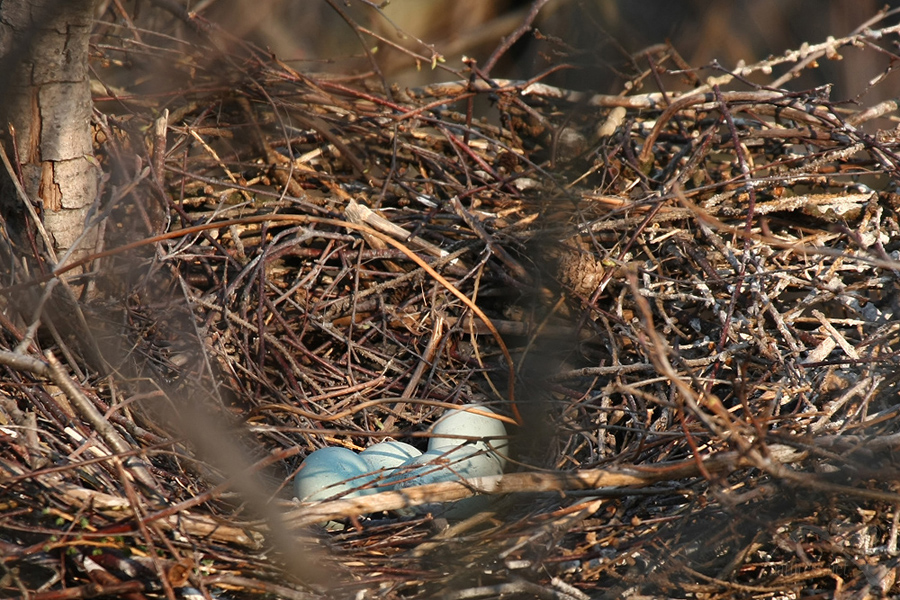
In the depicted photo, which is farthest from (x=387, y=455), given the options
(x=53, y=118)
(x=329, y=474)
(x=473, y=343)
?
(x=53, y=118)

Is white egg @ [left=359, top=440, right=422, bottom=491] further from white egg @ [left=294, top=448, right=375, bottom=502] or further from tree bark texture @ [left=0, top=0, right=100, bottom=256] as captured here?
tree bark texture @ [left=0, top=0, right=100, bottom=256]

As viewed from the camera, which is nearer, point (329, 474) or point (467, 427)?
point (329, 474)

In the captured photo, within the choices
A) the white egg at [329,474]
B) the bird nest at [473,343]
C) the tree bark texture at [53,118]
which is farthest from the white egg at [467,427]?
the tree bark texture at [53,118]

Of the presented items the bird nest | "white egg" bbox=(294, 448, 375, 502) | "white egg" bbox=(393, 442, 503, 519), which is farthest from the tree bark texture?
"white egg" bbox=(393, 442, 503, 519)

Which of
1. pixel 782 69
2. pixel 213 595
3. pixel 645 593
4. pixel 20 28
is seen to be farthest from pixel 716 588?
pixel 782 69

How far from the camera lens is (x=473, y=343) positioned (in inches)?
79.0

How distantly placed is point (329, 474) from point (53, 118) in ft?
3.39

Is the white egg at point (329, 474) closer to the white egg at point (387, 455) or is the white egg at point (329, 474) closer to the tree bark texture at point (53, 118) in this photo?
the white egg at point (387, 455)

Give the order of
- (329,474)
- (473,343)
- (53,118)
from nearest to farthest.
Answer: (329,474)
(53,118)
(473,343)

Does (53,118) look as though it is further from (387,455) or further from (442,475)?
(442,475)

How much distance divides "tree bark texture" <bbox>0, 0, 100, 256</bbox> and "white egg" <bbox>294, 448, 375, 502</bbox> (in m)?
0.81

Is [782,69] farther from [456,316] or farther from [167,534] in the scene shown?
[167,534]

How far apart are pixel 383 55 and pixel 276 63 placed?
511 mm

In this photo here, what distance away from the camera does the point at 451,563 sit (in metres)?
1.37
